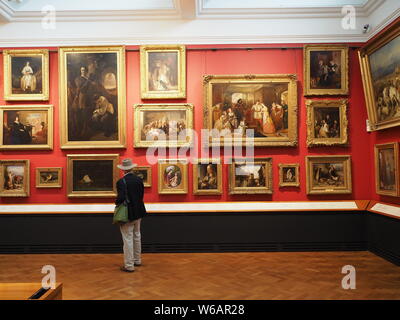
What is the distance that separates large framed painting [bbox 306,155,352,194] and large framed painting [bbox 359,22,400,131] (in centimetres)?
114

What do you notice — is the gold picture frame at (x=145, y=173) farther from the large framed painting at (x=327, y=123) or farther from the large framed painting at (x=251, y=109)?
the large framed painting at (x=327, y=123)

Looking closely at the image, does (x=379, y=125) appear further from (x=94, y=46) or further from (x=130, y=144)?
(x=94, y=46)

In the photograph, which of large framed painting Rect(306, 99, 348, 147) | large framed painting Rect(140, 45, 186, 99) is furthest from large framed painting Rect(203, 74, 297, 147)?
large framed painting Rect(140, 45, 186, 99)

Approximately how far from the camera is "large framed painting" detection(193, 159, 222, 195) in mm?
8688

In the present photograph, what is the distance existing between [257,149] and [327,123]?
1.84m

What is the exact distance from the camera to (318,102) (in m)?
8.64

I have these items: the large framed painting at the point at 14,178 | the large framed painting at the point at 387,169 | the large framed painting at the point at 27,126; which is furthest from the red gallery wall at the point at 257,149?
the large framed painting at the point at 387,169

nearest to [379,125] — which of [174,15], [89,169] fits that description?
[174,15]

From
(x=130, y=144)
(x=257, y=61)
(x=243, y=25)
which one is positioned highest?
(x=243, y=25)

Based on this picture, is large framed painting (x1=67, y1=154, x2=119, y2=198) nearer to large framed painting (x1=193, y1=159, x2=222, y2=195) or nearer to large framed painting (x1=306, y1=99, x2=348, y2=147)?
large framed painting (x1=193, y1=159, x2=222, y2=195)

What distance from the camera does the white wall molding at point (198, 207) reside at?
852 cm

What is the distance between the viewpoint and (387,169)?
7.76 meters

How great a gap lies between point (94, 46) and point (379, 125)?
6.96 m

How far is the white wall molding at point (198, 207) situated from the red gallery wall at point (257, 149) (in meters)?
0.16
